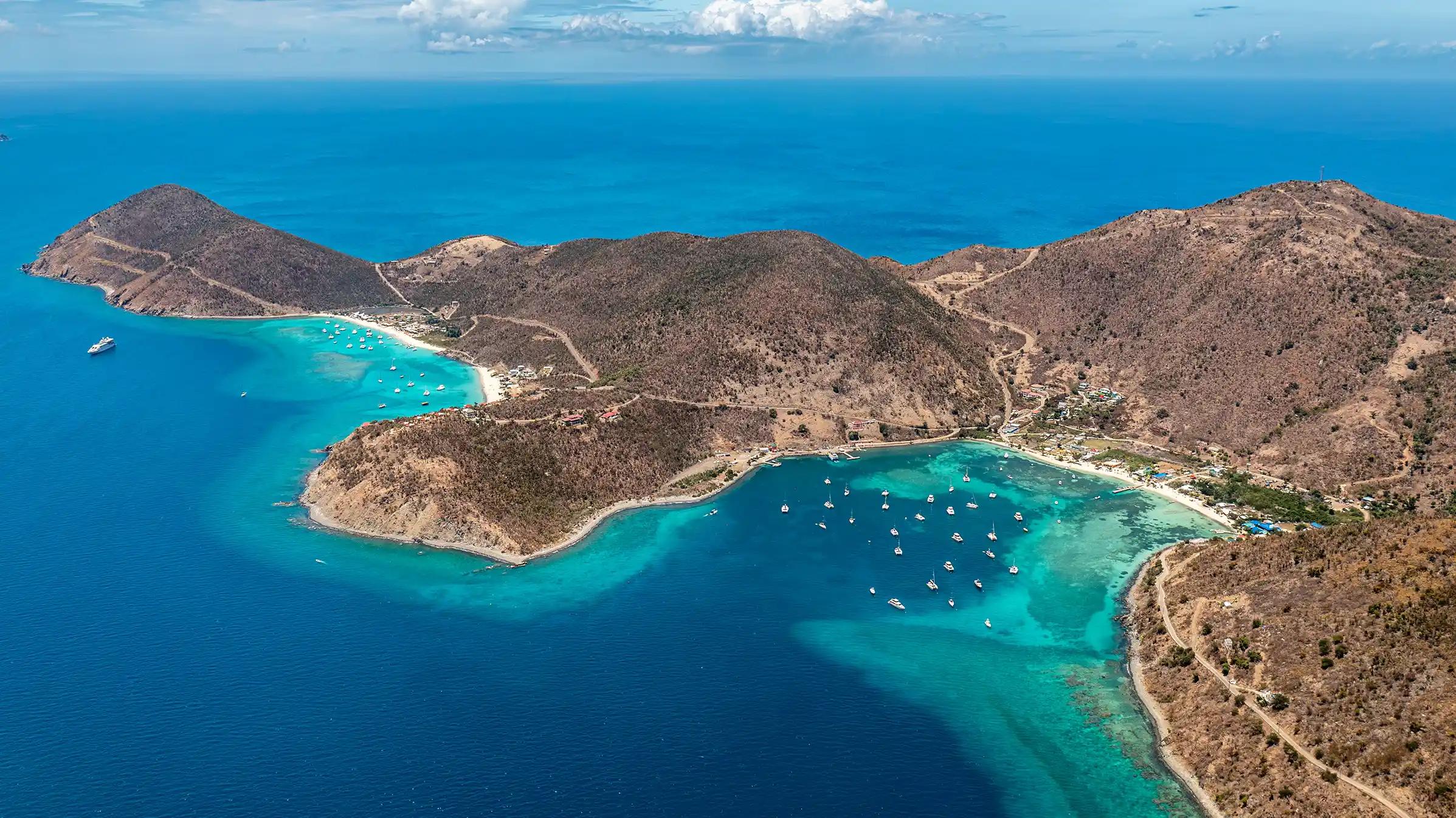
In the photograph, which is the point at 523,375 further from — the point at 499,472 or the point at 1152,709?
the point at 1152,709

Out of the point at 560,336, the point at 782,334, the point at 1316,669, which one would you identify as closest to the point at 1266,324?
the point at 782,334

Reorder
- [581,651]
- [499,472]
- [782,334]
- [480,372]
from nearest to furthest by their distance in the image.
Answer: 1. [581,651]
2. [499,472]
3. [782,334]
4. [480,372]

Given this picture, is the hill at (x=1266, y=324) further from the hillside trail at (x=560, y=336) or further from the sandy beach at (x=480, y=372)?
the sandy beach at (x=480, y=372)

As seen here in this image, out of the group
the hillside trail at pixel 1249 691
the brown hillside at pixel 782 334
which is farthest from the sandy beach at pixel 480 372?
the hillside trail at pixel 1249 691

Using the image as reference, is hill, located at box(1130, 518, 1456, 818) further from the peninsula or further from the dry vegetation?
the dry vegetation

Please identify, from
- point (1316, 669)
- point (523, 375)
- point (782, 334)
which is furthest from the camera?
point (523, 375)

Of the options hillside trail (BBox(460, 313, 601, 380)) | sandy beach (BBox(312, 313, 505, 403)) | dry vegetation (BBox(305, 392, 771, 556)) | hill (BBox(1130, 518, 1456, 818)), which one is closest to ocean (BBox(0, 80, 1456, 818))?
dry vegetation (BBox(305, 392, 771, 556))

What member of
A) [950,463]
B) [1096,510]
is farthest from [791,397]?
[1096,510]
